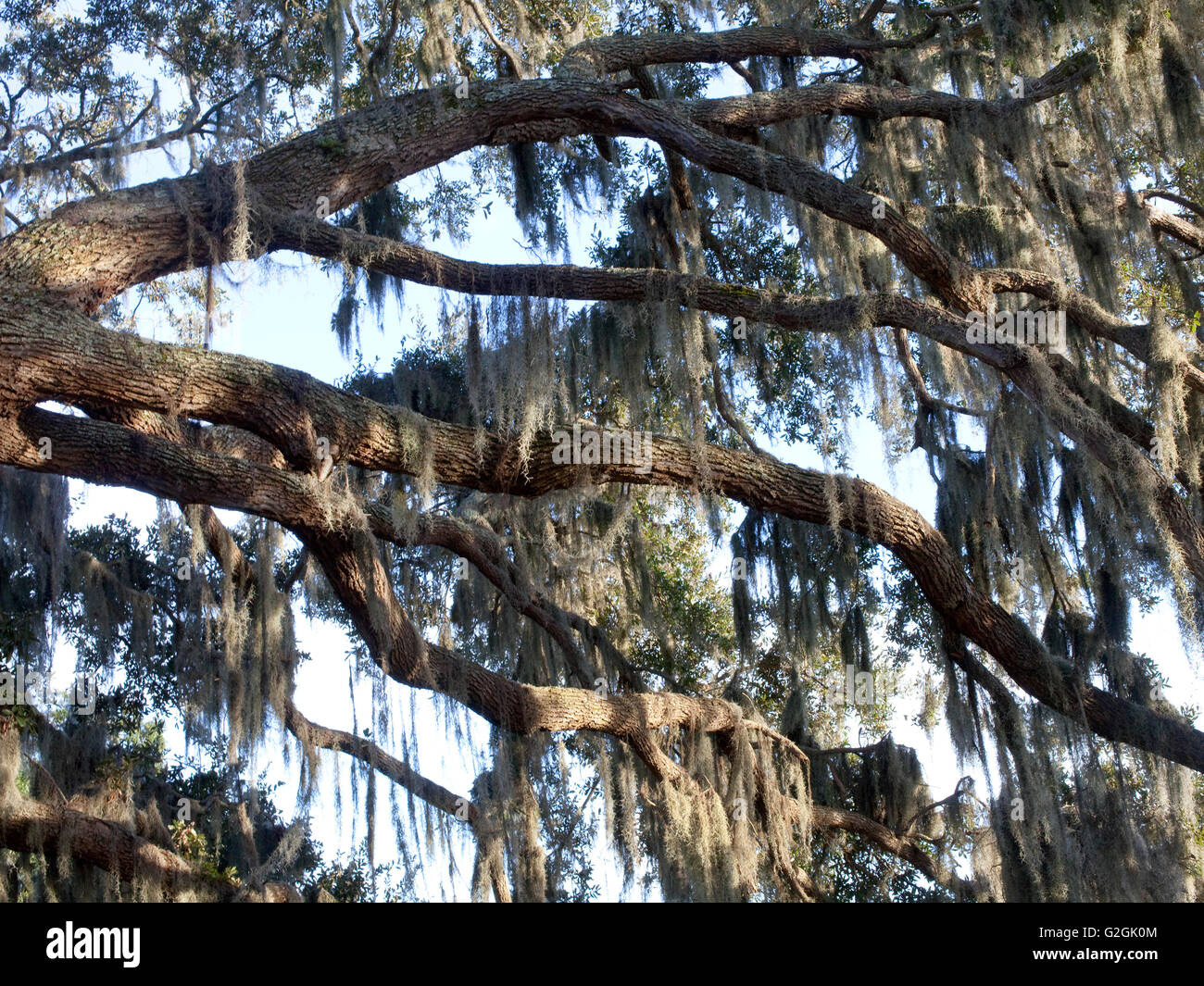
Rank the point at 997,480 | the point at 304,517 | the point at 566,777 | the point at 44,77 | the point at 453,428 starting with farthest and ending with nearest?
the point at 44,77
the point at 566,777
the point at 997,480
the point at 453,428
the point at 304,517

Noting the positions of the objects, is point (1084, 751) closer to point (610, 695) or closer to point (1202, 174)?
point (610, 695)

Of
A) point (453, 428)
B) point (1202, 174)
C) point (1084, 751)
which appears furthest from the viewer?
point (1202, 174)

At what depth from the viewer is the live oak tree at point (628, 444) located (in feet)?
17.4

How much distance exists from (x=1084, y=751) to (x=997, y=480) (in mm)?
1527

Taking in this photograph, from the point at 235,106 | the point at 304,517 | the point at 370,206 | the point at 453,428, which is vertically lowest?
the point at 304,517

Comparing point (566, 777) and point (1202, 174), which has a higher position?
point (1202, 174)

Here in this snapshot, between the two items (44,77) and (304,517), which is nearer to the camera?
(304,517)

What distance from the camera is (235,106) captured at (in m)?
7.14

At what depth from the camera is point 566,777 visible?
7441mm

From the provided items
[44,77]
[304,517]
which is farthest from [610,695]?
[44,77]

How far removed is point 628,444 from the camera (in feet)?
18.0

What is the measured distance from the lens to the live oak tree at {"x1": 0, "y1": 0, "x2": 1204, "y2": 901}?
5.31 meters
